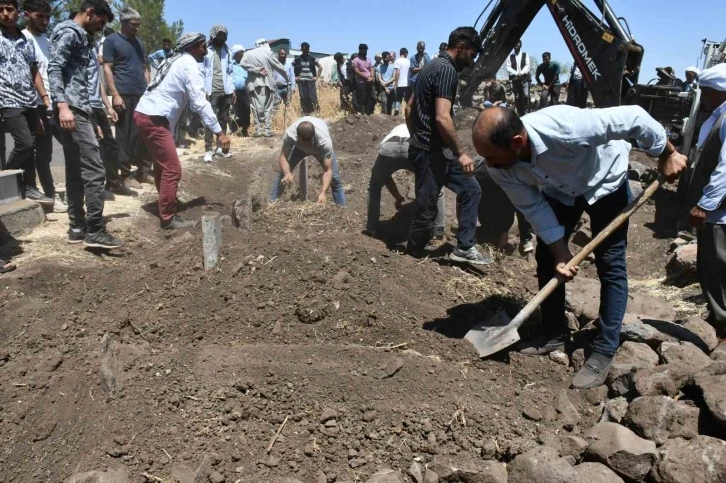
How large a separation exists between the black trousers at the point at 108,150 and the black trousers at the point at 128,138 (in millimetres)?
169

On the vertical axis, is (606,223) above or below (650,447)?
above

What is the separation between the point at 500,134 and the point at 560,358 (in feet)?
4.98

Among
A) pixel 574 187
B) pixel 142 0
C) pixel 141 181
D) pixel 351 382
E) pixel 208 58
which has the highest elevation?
pixel 142 0

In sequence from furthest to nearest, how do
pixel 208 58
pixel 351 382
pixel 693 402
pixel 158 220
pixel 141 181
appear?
pixel 208 58
pixel 141 181
pixel 158 220
pixel 351 382
pixel 693 402

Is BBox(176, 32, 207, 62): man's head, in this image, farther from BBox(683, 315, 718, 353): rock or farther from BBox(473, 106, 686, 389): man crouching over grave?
BBox(683, 315, 718, 353): rock

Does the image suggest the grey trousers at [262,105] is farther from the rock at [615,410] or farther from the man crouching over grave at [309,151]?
the rock at [615,410]

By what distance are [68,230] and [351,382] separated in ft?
12.0

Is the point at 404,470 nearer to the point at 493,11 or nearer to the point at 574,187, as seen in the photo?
the point at 574,187

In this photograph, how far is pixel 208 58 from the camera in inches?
352

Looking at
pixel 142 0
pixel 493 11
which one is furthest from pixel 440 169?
pixel 142 0

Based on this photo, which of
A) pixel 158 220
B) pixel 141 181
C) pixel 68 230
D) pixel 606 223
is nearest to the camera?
pixel 606 223

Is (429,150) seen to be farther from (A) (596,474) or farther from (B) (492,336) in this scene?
(A) (596,474)

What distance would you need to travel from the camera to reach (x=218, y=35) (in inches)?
375

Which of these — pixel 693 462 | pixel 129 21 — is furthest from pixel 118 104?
pixel 693 462
